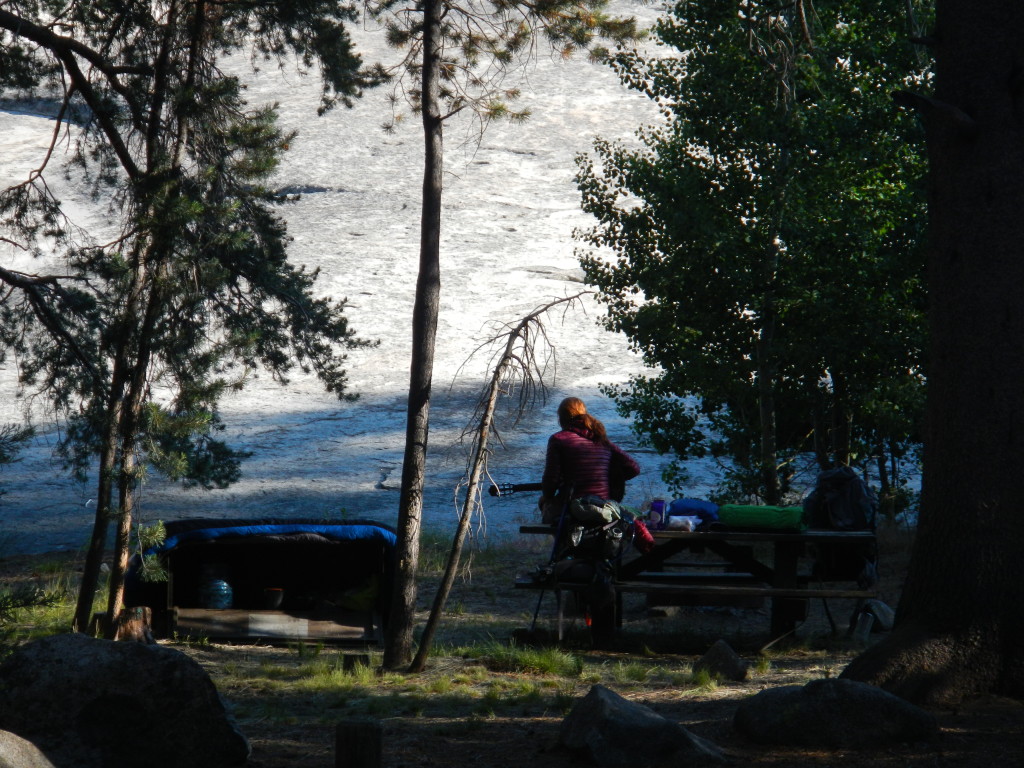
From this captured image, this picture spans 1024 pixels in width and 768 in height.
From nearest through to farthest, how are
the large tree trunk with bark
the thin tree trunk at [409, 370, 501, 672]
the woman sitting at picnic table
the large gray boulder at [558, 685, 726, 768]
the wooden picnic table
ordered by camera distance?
the large gray boulder at [558, 685, 726, 768]
the large tree trunk with bark
the thin tree trunk at [409, 370, 501, 672]
the wooden picnic table
the woman sitting at picnic table

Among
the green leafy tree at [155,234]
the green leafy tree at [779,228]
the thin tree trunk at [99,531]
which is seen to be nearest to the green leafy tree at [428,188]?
the green leafy tree at [155,234]

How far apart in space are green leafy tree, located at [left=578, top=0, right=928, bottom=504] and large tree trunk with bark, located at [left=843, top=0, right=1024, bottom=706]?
21.1 ft

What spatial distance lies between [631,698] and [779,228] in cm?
754

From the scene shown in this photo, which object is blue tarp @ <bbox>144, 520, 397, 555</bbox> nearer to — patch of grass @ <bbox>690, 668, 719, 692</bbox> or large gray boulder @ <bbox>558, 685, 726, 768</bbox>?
patch of grass @ <bbox>690, 668, 719, 692</bbox>

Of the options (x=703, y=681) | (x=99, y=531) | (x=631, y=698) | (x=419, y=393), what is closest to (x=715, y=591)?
(x=703, y=681)

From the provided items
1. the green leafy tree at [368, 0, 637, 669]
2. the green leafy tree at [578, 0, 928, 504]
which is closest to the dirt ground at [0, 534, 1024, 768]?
the green leafy tree at [368, 0, 637, 669]

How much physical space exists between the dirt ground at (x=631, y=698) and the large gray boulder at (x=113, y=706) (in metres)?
0.38

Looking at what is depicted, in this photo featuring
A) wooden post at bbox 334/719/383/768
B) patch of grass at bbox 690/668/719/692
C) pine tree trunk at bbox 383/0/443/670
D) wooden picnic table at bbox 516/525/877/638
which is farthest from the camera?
wooden picnic table at bbox 516/525/877/638

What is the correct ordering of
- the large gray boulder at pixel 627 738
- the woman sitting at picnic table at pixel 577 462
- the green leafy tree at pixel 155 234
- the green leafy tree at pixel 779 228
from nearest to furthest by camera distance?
the large gray boulder at pixel 627 738
the woman sitting at picnic table at pixel 577 462
the green leafy tree at pixel 155 234
the green leafy tree at pixel 779 228

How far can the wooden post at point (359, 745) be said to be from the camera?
394cm

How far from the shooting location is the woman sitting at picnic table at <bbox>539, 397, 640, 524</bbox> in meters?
8.02

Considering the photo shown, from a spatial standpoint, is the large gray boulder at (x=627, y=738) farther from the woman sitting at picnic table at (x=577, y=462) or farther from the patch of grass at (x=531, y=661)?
the woman sitting at picnic table at (x=577, y=462)

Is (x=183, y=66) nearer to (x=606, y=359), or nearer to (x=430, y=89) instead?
(x=430, y=89)

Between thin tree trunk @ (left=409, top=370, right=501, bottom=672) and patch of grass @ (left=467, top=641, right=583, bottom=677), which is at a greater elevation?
thin tree trunk @ (left=409, top=370, right=501, bottom=672)
